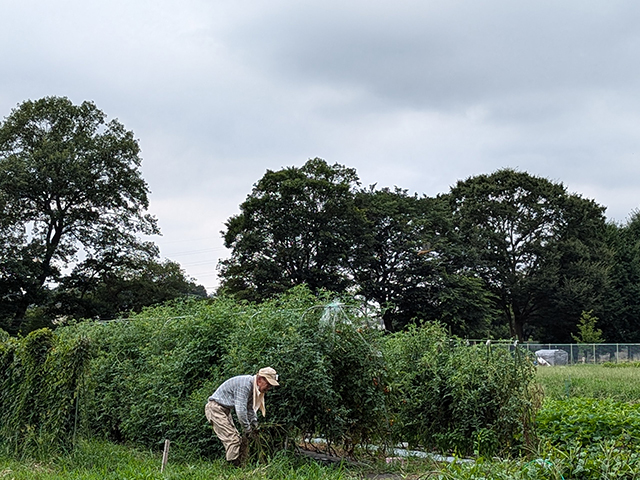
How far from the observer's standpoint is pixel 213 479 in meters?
6.68

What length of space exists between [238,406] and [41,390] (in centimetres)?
347

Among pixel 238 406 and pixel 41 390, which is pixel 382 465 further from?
pixel 41 390

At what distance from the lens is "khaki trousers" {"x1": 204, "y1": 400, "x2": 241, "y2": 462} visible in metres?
7.50

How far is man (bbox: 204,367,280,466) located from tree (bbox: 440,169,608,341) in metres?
35.5

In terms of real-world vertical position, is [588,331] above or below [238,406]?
above

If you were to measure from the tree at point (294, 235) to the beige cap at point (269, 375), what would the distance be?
26.3 m

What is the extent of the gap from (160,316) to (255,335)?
3354 millimetres

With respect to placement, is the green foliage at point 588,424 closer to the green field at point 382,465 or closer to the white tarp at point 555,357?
the green field at point 382,465

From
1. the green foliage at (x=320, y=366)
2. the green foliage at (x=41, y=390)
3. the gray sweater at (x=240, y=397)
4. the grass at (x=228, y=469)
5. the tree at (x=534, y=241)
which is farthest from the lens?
the tree at (x=534, y=241)

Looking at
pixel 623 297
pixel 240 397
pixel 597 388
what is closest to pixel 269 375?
pixel 240 397

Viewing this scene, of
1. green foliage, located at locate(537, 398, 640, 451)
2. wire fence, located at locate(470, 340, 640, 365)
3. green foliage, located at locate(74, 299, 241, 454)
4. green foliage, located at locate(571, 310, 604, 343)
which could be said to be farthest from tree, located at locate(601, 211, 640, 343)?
green foliage, located at locate(74, 299, 241, 454)

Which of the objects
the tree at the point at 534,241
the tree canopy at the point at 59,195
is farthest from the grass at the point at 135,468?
the tree at the point at 534,241

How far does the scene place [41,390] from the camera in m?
8.94

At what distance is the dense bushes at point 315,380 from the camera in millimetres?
7941
